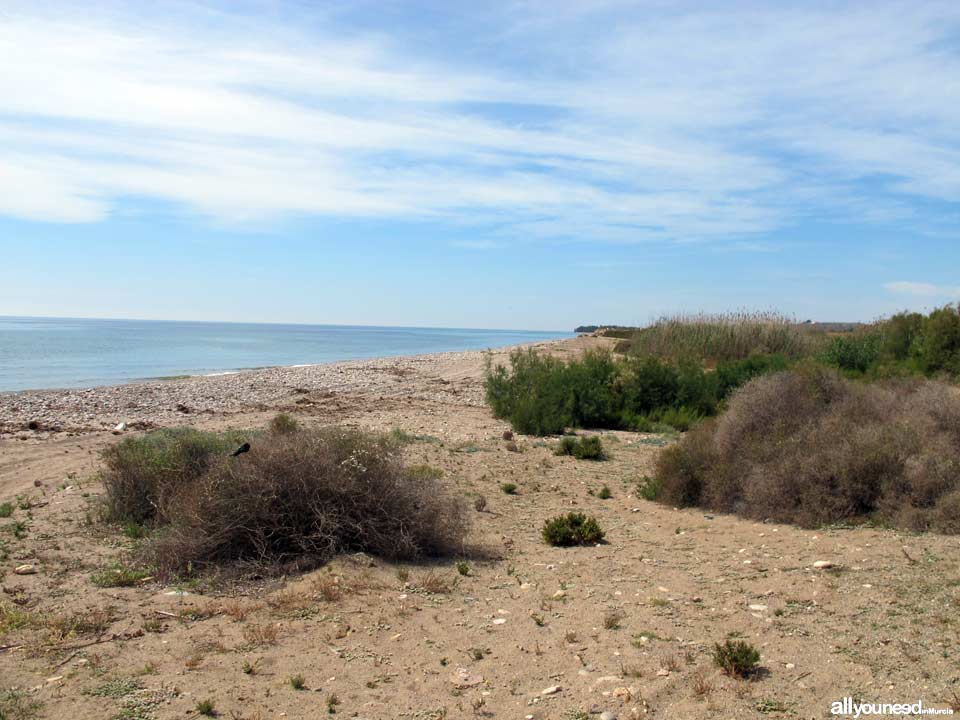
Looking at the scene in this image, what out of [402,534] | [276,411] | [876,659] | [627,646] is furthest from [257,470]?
[276,411]

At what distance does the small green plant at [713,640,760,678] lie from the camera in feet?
14.9

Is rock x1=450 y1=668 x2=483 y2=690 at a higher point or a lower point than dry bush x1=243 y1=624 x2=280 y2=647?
lower

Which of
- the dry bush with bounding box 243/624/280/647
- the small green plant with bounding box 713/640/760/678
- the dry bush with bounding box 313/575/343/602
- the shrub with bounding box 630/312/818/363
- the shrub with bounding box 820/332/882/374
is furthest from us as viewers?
the shrub with bounding box 630/312/818/363

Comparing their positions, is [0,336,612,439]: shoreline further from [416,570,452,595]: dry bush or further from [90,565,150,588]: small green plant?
[416,570,452,595]: dry bush

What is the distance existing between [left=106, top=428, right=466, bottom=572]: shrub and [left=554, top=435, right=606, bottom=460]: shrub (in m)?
5.30

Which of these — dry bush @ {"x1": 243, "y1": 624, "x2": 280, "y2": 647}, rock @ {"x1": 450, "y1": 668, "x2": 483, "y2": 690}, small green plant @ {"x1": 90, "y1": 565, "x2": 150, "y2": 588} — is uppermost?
small green plant @ {"x1": 90, "y1": 565, "x2": 150, "y2": 588}

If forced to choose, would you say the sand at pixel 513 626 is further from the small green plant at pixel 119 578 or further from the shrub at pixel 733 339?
the shrub at pixel 733 339

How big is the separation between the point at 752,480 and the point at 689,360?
9854mm

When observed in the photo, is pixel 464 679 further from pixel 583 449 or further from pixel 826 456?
pixel 583 449

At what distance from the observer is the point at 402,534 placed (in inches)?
280

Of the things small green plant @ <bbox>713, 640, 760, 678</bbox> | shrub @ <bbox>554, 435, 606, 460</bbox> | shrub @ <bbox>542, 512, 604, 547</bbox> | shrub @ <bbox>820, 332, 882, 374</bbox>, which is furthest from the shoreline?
small green plant @ <bbox>713, 640, 760, 678</bbox>

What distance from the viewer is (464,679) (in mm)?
4820

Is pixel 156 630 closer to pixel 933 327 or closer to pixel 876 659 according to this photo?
pixel 876 659

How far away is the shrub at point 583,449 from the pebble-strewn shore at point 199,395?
27.9 feet
